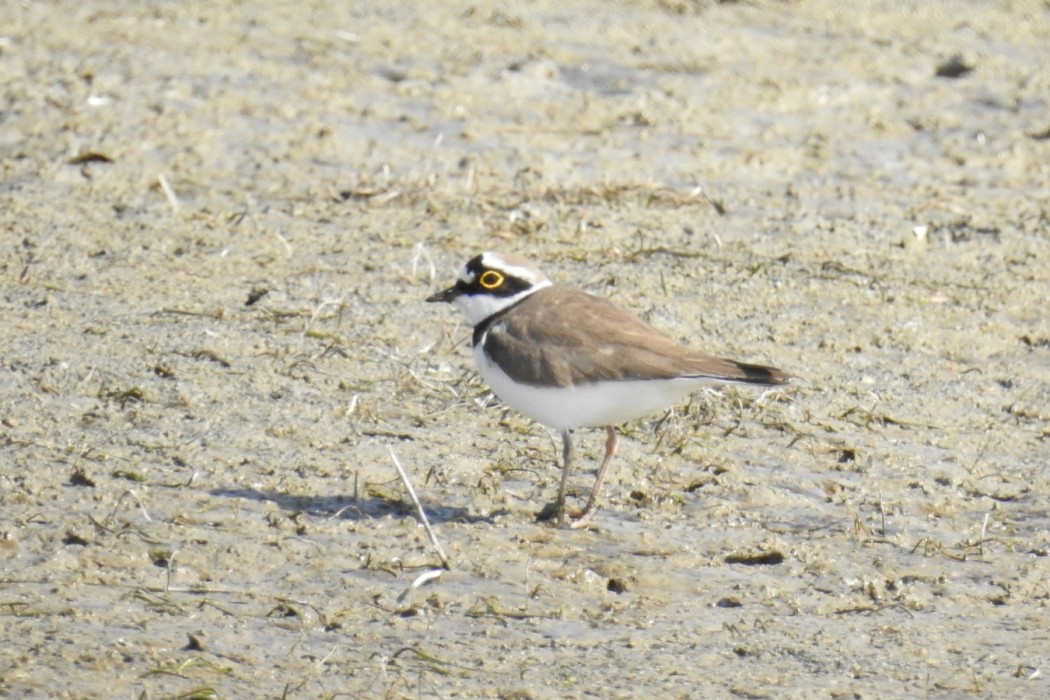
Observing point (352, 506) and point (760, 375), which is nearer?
point (760, 375)

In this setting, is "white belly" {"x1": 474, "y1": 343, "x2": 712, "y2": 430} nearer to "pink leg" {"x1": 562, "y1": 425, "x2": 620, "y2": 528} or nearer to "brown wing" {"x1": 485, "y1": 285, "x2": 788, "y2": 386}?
"brown wing" {"x1": 485, "y1": 285, "x2": 788, "y2": 386}

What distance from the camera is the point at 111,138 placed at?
33.4 feet

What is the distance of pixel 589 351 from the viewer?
6.31 meters

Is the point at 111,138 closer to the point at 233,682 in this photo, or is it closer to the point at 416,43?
the point at 416,43

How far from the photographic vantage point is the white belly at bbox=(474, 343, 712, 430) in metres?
6.21

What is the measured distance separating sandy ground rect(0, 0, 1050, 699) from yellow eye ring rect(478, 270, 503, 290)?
72cm

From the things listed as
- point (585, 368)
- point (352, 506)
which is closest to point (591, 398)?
point (585, 368)

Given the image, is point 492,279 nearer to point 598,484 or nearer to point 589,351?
point 589,351

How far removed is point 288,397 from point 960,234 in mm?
4468

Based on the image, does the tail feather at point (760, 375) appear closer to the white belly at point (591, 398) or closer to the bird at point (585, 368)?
the bird at point (585, 368)

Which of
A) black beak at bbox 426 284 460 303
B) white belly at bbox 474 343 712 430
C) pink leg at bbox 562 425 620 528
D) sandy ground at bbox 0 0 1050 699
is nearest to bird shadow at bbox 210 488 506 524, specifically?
sandy ground at bbox 0 0 1050 699

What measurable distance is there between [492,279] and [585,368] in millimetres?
752

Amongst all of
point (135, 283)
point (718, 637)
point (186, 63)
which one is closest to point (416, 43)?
point (186, 63)

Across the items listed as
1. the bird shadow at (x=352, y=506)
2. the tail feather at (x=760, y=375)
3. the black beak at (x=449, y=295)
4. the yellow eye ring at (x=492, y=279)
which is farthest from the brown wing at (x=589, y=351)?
the bird shadow at (x=352, y=506)
